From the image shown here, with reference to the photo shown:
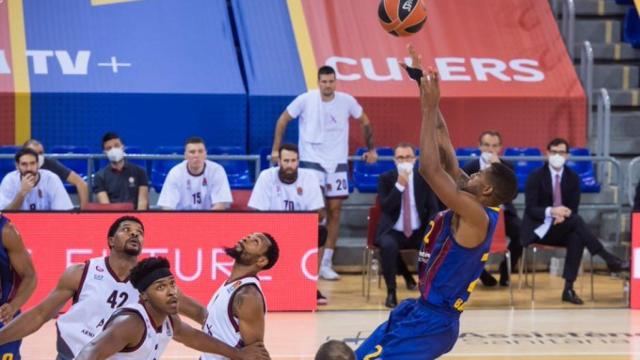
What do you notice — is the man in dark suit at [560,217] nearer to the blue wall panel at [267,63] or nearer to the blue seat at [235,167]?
the blue seat at [235,167]

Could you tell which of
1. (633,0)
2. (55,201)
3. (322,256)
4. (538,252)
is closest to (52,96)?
(55,201)

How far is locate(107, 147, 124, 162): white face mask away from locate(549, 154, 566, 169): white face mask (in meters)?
4.35

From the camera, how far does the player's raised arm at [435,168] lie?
6.12 meters

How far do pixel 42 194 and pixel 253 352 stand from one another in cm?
599

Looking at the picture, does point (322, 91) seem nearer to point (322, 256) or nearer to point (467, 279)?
point (322, 256)

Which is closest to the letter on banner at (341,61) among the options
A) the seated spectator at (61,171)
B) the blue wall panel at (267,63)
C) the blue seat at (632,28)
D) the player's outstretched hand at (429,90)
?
the blue wall panel at (267,63)

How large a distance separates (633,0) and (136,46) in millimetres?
6288

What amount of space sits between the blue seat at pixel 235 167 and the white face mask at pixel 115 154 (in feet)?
5.35

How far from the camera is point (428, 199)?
12305mm

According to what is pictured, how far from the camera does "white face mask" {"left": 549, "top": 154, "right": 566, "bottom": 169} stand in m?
12.6

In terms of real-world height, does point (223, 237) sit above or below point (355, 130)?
below

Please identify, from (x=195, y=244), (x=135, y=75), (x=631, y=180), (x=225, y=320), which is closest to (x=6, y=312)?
(x=225, y=320)

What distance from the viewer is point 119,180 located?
40.9 ft

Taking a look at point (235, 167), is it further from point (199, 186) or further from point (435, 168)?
point (435, 168)
